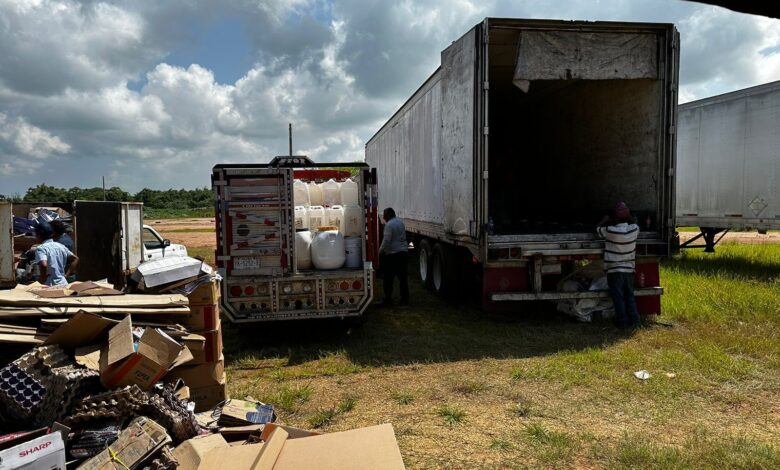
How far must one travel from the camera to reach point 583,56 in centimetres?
730

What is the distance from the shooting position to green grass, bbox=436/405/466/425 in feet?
14.6

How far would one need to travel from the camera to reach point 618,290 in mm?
7441

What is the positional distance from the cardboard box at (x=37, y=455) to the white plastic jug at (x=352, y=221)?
464 cm

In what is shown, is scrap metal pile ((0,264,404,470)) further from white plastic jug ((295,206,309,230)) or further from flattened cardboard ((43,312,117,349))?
white plastic jug ((295,206,309,230))

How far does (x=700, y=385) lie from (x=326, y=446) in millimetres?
3846

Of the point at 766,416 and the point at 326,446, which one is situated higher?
the point at 326,446

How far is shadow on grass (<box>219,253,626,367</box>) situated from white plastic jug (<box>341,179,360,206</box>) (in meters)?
1.79

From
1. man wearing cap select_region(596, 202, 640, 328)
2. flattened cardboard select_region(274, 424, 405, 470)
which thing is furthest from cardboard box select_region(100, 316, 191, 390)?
man wearing cap select_region(596, 202, 640, 328)

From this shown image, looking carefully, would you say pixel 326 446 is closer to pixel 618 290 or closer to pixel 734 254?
pixel 618 290

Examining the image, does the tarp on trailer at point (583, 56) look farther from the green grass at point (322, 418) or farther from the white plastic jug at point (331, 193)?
the green grass at point (322, 418)

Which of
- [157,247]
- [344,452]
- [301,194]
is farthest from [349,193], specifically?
[344,452]

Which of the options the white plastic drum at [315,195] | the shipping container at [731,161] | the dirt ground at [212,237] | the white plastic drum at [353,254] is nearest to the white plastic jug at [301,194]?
the white plastic drum at [315,195]

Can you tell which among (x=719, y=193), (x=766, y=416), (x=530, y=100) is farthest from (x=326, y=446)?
(x=719, y=193)

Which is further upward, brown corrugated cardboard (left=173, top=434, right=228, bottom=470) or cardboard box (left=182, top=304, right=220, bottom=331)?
cardboard box (left=182, top=304, right=220, bottom=331)
